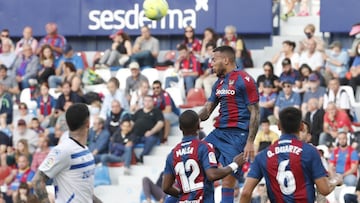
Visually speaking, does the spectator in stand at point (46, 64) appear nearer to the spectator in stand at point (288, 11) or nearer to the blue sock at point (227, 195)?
the spectator in stand at point (288, 11)

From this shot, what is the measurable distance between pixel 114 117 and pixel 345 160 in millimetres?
5253

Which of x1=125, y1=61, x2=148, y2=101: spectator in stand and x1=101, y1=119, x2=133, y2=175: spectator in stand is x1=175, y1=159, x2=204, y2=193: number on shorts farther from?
x1=125, y1=61, x2=148, y2=101: spectator in stand

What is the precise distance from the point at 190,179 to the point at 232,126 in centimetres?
165

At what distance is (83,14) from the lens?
28828 mm

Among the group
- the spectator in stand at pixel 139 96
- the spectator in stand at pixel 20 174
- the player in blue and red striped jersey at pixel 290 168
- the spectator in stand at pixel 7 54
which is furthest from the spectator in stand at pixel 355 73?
the player in blue and red striped jersey at pixel 290 168

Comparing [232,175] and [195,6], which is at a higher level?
[195,6]

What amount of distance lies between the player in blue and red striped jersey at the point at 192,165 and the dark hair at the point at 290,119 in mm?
1350

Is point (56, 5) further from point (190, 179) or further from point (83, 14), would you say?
point (190, 179)

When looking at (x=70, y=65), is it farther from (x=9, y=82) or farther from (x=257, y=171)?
(x=257, y=171)

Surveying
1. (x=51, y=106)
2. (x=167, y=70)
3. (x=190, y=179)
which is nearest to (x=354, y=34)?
(x=167, y=70)

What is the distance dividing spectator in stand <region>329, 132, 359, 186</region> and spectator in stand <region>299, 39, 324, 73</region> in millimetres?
3181

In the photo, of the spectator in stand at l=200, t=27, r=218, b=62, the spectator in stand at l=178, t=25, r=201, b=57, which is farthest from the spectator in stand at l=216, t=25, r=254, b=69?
the spectator in stand at l=178, t=25, r=201, b=57

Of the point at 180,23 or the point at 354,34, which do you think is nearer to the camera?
the point at 354,34

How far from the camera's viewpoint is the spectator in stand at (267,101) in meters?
23.0
